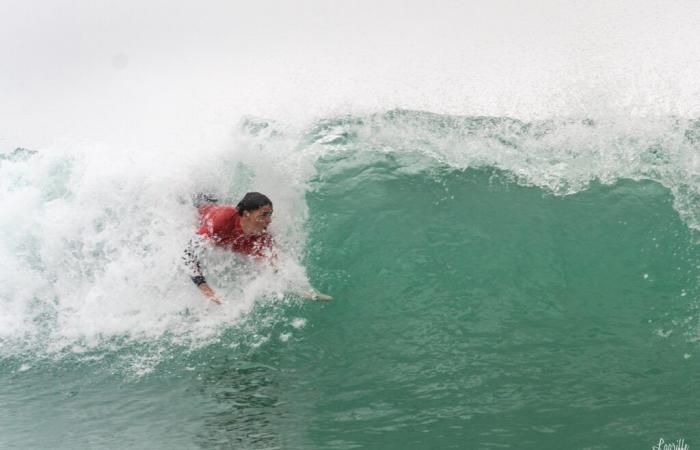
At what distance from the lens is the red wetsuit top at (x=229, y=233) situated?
4746 mm

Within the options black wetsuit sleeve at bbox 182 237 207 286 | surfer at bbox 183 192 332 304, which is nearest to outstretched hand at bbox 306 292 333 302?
surfer at bbox 183 192 332 304

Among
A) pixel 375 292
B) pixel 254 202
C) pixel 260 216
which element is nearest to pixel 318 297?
pixel 375 292

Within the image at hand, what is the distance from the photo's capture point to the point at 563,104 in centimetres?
677

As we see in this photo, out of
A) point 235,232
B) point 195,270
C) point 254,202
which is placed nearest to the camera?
point 254,202

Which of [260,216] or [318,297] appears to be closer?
[260,216]

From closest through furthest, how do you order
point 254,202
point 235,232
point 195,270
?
point 254,202, point 195,270, point 235,232

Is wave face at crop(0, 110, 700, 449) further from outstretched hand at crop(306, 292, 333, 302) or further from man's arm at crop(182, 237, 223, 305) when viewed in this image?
man's arm at crop(182, 237, 223, 305)

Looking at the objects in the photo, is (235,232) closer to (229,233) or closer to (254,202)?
(229,233)

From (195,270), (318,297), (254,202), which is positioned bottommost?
(318,297)

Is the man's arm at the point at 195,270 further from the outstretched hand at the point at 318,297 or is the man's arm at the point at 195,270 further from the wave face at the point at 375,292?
the outstretched hand at the point at 318,297

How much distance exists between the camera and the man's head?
14.7 ft

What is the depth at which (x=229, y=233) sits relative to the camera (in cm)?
480

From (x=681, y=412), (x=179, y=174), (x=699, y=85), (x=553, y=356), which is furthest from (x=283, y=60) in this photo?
(x=681, y=412)

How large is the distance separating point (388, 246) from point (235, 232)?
136 cm
